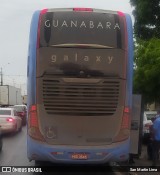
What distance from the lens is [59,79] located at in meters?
9.84

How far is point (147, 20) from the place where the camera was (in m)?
31.9

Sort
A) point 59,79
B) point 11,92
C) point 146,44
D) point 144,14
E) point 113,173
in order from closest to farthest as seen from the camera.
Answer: point 59,79 → point 113,173 → point 146,44 → point 144,14 → point 11,92

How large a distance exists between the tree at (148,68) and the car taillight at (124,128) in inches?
584

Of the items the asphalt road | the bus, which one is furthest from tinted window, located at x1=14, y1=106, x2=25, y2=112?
the bus

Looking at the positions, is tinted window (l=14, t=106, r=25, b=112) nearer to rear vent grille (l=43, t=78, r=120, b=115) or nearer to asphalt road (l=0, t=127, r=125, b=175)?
asphalt road (l=0, t=127, r=125, b=175)

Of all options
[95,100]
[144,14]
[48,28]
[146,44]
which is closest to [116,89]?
[95,100]

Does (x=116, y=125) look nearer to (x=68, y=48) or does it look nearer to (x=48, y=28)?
(x=68, y=48)

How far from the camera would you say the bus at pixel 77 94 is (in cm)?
985

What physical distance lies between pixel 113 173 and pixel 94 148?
2.11 meters

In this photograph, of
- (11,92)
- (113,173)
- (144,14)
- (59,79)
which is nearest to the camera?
(59,79)

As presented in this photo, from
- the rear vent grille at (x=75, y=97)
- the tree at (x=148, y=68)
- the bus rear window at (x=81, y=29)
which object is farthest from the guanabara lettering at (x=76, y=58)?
the tree at (x=148, y=68)

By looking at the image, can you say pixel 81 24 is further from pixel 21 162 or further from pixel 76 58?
pixel 21 162

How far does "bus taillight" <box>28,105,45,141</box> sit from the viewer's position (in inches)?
391

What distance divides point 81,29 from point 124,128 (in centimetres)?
239
